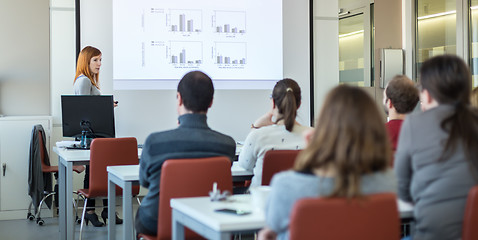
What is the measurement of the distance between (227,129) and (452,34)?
347cm

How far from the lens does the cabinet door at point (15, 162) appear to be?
18.7 ft

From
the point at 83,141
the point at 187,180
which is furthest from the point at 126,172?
the point at 83,141

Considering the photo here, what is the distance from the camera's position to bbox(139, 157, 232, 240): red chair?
257 cm

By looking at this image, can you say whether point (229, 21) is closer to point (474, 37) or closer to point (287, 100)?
point (287, 100)

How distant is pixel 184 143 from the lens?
2709 millimetres

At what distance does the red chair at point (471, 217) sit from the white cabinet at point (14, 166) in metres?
4.72

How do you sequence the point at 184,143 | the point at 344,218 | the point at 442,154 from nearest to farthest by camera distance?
the point at 344,218 < the point at 442,154 < the point at 184,143

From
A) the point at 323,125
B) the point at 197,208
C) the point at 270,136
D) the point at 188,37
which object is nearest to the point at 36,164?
the point at 188,37

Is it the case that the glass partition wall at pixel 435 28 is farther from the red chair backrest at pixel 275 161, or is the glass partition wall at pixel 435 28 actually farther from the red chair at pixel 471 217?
the red chair at pixel 471 217

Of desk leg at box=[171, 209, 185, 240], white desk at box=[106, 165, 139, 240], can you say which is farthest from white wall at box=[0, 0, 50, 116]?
desk leg at box=[171, 209, 185, 240]

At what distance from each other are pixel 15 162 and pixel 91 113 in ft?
5.16

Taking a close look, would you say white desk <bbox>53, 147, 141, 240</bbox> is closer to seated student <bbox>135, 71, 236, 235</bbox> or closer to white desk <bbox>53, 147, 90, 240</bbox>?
white desk <bbox>53, 147, 90, 240</bbox>

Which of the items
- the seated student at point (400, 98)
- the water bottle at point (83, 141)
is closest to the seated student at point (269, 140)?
the seated student at point (400, 98)

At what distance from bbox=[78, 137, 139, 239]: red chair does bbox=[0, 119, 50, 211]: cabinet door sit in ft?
5.39
